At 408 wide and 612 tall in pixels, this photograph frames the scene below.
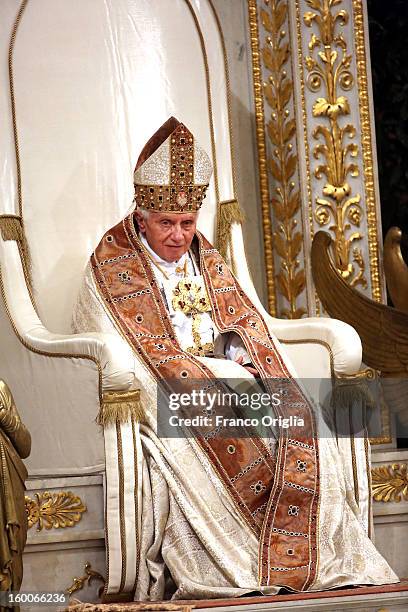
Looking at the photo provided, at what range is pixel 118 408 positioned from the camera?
175 inches

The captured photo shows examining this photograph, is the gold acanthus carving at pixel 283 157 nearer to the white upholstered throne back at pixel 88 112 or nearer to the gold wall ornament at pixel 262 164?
the gold wall ornament at pixel 262 164

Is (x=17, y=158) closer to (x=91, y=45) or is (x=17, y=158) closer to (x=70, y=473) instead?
(x=91, y=45)

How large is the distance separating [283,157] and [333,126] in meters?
0.28

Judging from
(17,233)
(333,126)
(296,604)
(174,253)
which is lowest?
(296,604)

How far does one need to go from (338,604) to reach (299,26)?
10.0 feet

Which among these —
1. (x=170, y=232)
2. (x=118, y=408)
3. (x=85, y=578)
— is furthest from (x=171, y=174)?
(x=85, y=578)

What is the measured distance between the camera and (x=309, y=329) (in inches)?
203

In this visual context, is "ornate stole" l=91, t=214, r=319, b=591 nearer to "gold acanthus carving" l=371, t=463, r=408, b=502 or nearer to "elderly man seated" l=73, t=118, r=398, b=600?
"elderly man seated" l=73, t=118, r=398, b=600

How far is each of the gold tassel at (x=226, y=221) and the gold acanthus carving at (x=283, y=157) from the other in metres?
0.62

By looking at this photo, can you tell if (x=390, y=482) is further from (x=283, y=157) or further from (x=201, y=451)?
(x=283, y=157)

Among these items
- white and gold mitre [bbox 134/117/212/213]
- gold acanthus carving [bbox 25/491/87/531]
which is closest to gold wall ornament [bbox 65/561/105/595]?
gold acanthus carving [bbox 25/491/87/531]

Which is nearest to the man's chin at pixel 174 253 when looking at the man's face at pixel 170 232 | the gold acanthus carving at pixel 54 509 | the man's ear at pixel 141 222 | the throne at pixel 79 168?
the man's face at pixel 170 232

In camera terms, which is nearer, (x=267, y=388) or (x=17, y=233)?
(x=267, y=388)

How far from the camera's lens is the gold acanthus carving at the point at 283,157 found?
20.6ft
